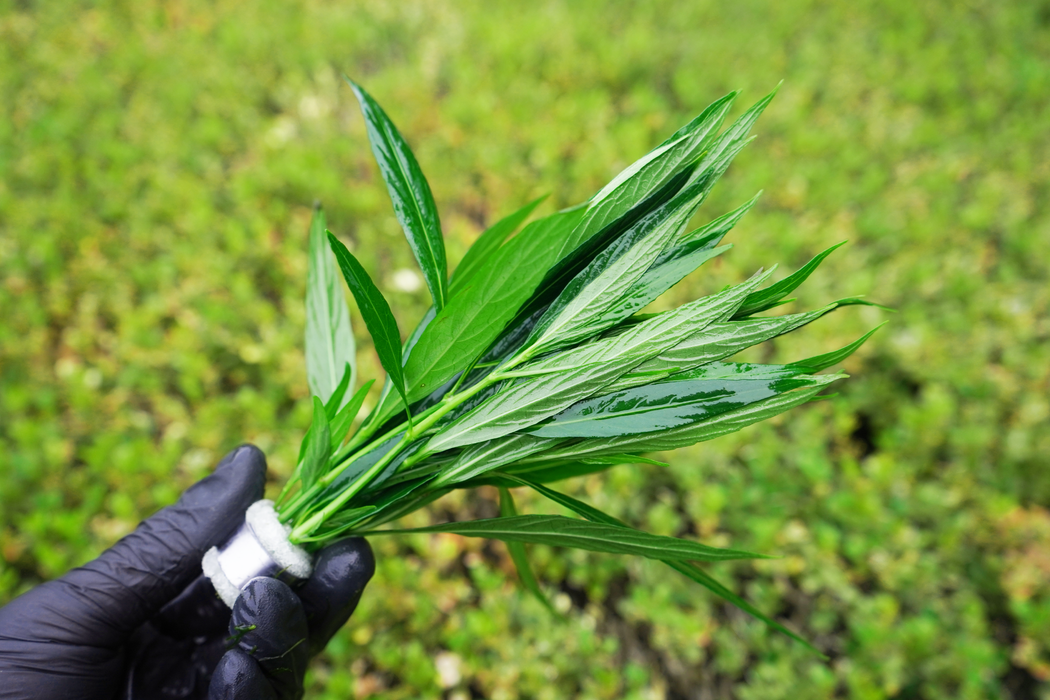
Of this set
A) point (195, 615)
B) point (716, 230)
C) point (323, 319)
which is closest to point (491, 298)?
point (716, 230)

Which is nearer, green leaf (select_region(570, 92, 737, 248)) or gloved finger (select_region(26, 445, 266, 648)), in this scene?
green leaf (select_region(570, 92, 737, 248))

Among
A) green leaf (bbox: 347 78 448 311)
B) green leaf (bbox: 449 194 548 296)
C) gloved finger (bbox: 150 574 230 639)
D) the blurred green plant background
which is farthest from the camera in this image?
the blurred green plant background

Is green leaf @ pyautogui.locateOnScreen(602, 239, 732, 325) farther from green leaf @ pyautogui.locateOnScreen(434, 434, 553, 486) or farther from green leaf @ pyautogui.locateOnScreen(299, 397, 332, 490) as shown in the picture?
green leaf @ pyautogui.locateOnScreen(299, 397, 332, 490)

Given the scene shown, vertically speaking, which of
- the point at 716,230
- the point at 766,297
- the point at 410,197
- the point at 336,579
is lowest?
the point at 336,579

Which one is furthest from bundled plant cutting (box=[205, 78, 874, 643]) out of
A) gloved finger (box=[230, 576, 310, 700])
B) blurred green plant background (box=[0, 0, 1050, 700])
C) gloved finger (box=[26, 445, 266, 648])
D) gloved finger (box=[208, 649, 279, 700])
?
blurred green plant background (box=[0, 0, 1050, 700])

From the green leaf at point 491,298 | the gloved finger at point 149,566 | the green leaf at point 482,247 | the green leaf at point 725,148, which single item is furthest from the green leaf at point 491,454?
the gloved finger at point 149,566

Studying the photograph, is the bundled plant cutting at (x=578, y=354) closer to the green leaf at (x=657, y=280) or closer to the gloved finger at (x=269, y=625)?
the green leaf at (x=657, y=280)

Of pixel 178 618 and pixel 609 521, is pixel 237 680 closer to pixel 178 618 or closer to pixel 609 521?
pixel 178 618

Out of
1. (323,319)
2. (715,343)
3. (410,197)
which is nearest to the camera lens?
(715,343)
